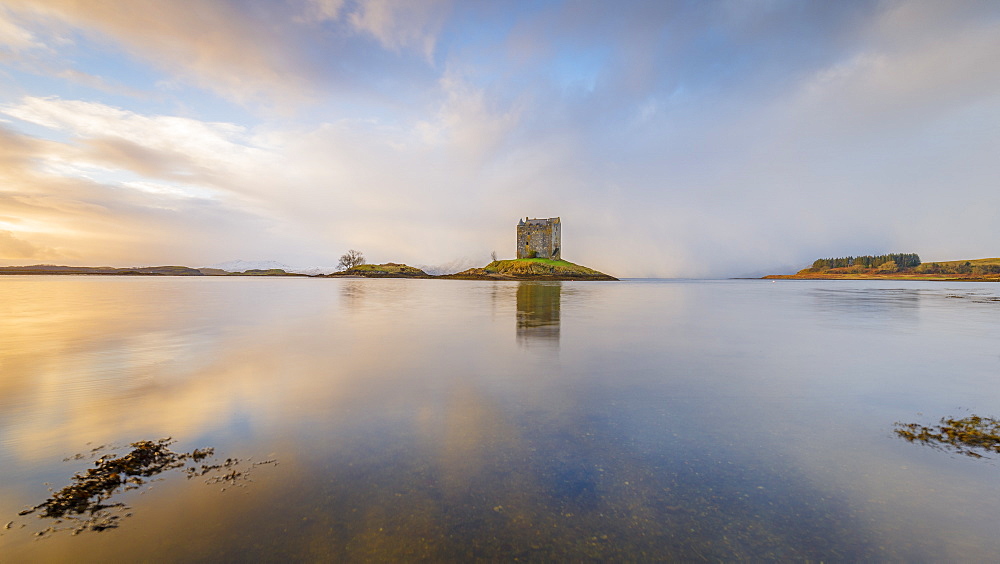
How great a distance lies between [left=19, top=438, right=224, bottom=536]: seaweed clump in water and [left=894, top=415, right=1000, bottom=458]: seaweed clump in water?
33.8 feet

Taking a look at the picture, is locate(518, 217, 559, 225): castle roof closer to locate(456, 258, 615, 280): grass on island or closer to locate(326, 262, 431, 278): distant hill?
locate(456, 258, 615, 280): grass on island

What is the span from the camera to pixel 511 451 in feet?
17.0

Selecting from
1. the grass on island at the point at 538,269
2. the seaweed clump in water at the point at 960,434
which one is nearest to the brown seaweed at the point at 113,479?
the seaweed clump in water at the point at 960,434

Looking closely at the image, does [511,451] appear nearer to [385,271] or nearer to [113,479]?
[113,479]

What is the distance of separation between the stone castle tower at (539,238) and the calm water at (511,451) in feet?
346

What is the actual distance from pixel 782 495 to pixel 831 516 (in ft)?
1.38

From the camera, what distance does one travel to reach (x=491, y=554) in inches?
128

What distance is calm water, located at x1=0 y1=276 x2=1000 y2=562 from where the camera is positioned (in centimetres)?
342

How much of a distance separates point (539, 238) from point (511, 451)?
114 metres

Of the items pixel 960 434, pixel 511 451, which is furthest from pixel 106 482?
pixel 960 434

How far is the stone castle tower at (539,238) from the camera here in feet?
381

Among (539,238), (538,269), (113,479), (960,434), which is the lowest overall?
(960,434)

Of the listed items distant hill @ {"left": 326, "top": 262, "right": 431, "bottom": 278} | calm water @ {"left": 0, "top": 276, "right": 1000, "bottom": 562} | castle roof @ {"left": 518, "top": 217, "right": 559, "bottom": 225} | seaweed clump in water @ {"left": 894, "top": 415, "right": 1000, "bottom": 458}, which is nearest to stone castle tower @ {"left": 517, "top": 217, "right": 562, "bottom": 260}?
castle roof @ {"left": 518, "top": 217, "right": 559, "bottom": 225}

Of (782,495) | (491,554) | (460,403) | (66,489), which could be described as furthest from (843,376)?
(66,489)
